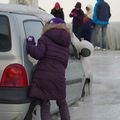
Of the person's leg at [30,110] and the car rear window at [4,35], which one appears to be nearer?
the car rear window at [4,35]

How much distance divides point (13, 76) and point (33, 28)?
3.12 feet

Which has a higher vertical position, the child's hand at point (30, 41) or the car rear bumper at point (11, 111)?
the child's hand at point (30, 41)

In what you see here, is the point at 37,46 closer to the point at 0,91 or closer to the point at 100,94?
the point at 0,91

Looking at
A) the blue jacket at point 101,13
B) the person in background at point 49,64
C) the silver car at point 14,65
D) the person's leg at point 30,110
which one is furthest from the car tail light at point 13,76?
the blue jacket at point 101,13

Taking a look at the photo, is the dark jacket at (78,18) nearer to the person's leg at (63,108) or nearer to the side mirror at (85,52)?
the side mirror at (85,52)

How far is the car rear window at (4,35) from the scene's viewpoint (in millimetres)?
6469

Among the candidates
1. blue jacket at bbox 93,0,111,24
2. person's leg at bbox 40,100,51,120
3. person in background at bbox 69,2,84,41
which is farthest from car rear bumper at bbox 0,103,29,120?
blue jacket at bbox 93,0,111,24

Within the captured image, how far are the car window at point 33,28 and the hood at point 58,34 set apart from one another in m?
0.25

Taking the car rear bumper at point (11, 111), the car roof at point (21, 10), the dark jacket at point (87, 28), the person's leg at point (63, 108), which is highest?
the car roof at point (21, 10)

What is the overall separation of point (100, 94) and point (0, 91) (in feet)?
13.5

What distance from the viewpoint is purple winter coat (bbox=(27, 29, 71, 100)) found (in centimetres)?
654

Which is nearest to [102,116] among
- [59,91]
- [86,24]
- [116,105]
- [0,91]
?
[116,105]

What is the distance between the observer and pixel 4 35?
21.5 feet

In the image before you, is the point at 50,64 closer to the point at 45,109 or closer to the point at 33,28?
the point at 45,109
